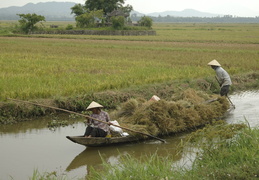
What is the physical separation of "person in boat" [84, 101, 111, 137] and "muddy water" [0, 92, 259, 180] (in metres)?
0.28

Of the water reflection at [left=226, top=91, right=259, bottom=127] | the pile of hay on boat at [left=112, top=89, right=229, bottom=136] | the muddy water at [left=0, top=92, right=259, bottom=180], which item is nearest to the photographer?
the muddy water at [left=0, top=92, right=259, bottom=180]

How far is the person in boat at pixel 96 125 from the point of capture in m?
7.29

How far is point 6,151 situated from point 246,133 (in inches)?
167

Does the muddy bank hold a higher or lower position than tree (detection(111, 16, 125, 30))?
lower

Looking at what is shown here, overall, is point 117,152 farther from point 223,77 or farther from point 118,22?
point 118,22

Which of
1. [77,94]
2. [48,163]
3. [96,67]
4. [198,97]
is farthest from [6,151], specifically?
[96,67]

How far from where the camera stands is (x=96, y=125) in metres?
7.48

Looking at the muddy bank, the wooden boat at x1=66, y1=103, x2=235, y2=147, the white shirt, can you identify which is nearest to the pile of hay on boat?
the wooden boat at x1=66, y1=103, x2=235, y2=147

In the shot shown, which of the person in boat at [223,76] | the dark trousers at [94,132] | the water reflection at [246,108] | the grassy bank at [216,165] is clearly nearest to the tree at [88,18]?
the water reflection at [246,108]

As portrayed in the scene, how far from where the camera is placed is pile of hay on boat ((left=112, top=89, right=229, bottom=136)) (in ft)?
26.1

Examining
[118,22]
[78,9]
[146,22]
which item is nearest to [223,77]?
[118,22]

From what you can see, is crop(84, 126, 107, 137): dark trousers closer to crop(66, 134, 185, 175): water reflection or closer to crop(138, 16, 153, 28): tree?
crop(66, 134, 185, 175): water reflection

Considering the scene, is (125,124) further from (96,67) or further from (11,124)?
(96,67)

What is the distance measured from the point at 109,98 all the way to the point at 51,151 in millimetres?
3674
